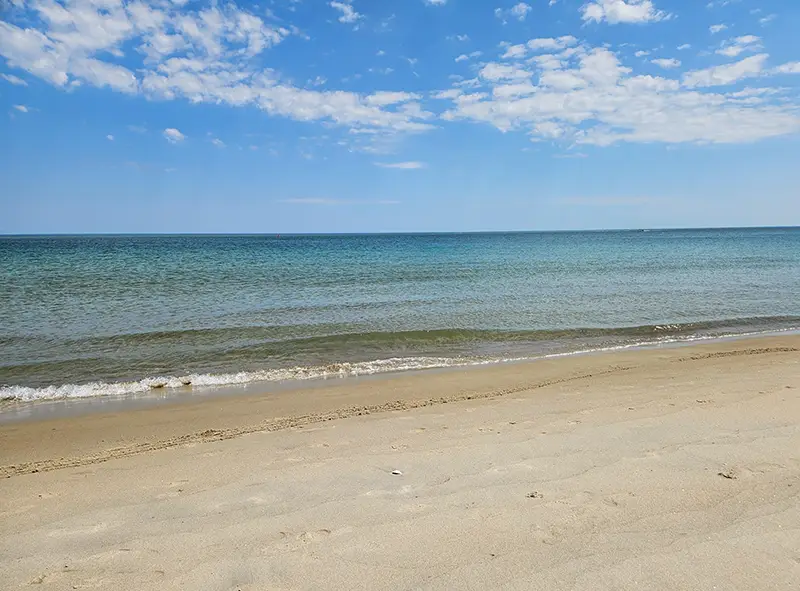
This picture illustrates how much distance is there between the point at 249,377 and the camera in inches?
384

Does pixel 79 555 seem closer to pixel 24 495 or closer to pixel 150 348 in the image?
pixel 24 495

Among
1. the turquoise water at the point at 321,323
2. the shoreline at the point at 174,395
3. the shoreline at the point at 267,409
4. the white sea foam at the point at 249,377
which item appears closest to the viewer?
the shoreline at the point at 267,409

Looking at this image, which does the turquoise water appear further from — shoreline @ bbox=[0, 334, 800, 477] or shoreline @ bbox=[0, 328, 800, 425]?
shoreline @ bbox=[0, 334, 800, 477]

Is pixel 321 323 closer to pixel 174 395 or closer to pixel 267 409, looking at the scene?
pixel 174 395

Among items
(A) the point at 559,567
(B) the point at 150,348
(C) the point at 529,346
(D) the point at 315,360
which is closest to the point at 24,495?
(A) the point at 559,567

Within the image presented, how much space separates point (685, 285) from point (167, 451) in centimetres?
2432

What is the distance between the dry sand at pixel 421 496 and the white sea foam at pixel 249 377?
157 centimetres

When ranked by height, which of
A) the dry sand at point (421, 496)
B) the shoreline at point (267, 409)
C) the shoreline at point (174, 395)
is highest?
the dry sand at point (421, 496)

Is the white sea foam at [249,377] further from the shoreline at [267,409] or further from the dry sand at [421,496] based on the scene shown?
the dry sand at [421,496]

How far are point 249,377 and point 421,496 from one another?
6328 millimetres

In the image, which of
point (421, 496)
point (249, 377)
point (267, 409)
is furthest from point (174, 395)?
point (421, 496)

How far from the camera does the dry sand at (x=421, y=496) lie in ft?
10.5

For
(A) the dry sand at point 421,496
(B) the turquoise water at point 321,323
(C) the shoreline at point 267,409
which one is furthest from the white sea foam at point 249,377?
(A) the dry sand at point 421,496

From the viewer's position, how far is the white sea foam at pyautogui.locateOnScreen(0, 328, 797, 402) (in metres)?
8.80
